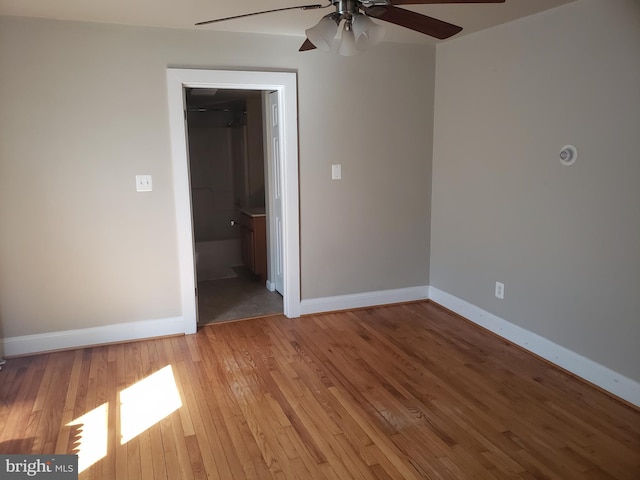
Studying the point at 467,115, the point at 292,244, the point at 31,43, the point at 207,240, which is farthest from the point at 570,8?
the point at 207,240

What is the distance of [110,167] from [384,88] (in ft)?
7.55

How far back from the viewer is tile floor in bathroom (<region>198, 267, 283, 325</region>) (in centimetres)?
439

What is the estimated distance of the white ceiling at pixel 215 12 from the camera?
115 inches

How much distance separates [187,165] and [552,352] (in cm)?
293

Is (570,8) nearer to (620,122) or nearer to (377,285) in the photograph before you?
(620,122)

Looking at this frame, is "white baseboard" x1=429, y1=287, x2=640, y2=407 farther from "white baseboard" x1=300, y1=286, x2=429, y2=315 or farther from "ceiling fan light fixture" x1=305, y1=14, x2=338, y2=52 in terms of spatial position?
"ceiling fan light fixture" x1=305, y1=14, x2=338, y2=52

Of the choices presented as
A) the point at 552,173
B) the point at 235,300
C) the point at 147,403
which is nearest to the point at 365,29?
the point at 552,173

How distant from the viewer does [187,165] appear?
12.2ft

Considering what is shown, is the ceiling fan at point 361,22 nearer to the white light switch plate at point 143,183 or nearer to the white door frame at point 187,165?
the white door frame at point 187,165

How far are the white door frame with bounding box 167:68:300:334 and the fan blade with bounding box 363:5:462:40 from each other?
5.97 feet

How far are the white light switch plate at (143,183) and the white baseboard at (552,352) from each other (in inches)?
106

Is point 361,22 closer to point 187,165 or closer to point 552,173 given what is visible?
point 552,173
